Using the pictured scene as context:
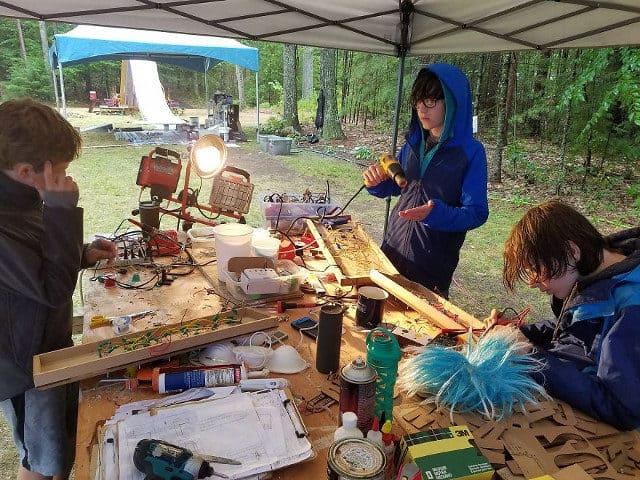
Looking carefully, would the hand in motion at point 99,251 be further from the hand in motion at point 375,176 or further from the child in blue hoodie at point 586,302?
the child in blue hoodie at point 586,302

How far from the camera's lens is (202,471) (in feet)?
3.38

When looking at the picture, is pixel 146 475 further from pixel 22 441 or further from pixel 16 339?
pixel 22 441

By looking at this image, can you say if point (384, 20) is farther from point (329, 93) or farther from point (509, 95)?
point (329, 93)

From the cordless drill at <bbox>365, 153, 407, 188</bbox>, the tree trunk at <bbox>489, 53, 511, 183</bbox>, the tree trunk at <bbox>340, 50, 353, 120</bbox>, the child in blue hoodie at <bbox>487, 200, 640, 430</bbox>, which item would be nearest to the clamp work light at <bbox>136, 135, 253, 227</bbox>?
the cordless drill at <bbox>365, 153, 407, 188</bbox>

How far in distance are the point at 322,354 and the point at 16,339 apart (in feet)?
3.52

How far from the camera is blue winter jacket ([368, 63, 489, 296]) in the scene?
2.40 meters

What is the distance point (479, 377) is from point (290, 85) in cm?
1324

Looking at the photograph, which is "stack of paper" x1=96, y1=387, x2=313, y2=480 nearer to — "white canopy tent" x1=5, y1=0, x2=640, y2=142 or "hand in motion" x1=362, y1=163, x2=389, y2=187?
"hand in motion" x1=362, y1=163, x2=389, y2=187

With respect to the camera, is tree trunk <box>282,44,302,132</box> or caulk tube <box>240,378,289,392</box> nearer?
caulk tube <box>240,378,289,392</box>

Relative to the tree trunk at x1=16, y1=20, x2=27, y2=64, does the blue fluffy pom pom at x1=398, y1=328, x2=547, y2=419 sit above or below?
below

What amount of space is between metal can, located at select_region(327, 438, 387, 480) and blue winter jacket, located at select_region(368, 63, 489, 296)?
159cm

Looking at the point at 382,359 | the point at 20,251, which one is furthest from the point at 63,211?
the point at 382,359

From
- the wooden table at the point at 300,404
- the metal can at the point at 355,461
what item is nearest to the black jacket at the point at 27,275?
the wooden table at the point at 300,404

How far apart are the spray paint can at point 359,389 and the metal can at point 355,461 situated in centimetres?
18
